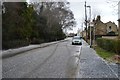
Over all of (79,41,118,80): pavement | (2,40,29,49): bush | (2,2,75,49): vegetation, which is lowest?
(79,41,118,80): pavement

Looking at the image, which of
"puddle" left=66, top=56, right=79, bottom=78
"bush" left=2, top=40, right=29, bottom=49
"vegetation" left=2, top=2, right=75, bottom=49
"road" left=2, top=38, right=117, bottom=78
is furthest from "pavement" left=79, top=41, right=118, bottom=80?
"vegetation" left=2, top=2, right=75, bottom=49

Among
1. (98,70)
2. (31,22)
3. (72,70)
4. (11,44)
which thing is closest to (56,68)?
(72,70)

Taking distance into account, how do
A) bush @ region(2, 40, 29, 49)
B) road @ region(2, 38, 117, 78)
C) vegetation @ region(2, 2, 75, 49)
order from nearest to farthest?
road @ region(2, 38, 117, 78), bush @ region(2, 40, 29, 49), vegetation @ region(2, 2, 75, 49)

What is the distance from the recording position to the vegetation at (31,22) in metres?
33.6

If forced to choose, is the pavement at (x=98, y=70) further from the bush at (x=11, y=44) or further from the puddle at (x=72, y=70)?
the bush at (x=11, y=44)

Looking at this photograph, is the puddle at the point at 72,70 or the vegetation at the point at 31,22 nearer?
the puddle at the point at 72,70

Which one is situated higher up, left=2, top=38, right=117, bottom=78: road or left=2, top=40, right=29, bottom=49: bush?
left=2, top=40, right=29, bottom=49: bush

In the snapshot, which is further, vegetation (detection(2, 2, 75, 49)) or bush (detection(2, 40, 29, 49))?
vegetation (detection(2, 2, 75, 49))

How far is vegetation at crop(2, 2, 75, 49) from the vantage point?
3362cm

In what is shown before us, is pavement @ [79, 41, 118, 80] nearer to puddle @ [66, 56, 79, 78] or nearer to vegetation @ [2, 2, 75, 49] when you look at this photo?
puddle @ [66, 56, 79, 78]

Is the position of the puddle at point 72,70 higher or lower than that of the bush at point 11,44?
lower

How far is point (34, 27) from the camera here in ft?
174

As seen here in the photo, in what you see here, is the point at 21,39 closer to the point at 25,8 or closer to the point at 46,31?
the point at 25,8

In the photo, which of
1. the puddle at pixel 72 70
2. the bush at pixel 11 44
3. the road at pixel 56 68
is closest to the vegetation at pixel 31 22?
the bush at pixel 11 44
